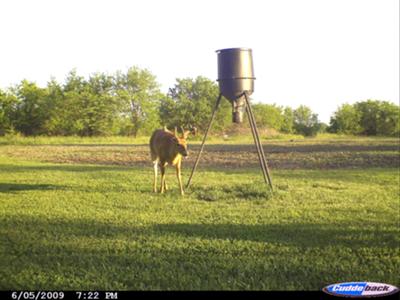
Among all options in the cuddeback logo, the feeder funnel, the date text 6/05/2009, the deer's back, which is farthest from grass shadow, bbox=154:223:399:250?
the feeder funnel

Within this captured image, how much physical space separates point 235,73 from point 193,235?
15.2 feet

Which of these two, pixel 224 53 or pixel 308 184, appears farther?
pixel 308 184

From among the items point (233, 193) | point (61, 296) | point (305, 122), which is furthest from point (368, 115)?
point (61, 296)

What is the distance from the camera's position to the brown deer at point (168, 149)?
8141 mm

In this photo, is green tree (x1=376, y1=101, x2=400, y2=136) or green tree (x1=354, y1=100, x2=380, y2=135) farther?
green tree (x1=354, y1=100, x2=380, y2=135)

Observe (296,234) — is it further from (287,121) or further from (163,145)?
(287,121)

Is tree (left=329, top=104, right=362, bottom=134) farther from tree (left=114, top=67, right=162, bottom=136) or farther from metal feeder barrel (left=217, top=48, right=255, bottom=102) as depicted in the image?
metal feeder barrel (left=217, top=48, right=255, bottom=102)

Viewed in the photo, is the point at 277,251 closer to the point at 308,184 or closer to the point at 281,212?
the point at 281,212

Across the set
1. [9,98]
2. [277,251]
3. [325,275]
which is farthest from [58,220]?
[325,275]

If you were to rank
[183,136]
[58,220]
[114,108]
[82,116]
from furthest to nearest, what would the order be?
[114,108] < [183,136] < [82,116] < [58,220]

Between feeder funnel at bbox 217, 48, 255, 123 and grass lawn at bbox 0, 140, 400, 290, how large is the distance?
2.19 metres

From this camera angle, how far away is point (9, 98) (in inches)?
208

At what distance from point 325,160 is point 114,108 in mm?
9137

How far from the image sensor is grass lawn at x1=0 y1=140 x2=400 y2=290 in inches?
138
